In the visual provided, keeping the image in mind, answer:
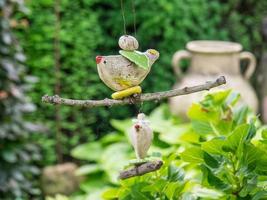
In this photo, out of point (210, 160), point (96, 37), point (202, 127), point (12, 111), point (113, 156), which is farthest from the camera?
point (96, 37)

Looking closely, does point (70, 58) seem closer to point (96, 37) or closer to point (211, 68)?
point (96, 37)

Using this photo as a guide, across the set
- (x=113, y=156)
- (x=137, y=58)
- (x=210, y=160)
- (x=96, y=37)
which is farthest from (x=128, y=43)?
(x=96, y=37)

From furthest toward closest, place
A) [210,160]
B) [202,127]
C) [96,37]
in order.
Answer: [96,37]
[202,127]
[210,160]

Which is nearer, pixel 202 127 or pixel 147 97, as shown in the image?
pixel 147 97

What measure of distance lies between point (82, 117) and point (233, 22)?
5.14 feet

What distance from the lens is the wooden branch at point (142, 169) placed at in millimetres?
998

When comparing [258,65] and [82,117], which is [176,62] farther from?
[258,65]

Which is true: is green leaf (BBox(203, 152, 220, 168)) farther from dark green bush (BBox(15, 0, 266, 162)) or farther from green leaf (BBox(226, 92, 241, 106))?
dark green bush (BBox(15, 0, 266, 162))

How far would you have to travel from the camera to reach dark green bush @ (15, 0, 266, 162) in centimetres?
415

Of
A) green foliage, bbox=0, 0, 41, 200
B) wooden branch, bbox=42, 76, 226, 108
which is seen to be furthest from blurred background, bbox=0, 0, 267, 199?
wooden branch, bbox=42, 76, 226, 108

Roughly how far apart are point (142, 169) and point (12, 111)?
252cm

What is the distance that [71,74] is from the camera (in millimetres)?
4359

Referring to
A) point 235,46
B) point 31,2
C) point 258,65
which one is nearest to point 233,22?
point 258,65

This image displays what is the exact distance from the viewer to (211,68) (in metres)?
4.29
